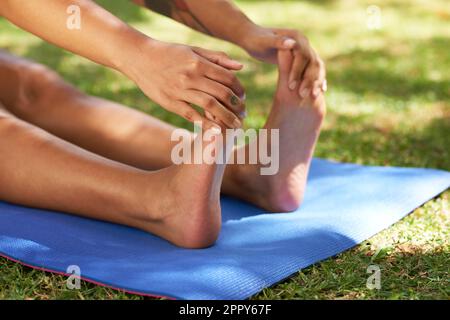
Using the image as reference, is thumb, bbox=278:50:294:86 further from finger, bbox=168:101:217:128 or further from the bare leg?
finger, bbox=168:101:217:128

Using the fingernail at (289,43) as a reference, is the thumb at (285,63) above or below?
below

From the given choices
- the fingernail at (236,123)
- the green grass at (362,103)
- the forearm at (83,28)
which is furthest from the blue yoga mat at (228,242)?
the forearm at (83,28)

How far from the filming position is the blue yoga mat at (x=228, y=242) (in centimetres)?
145

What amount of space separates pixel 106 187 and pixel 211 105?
0.39m

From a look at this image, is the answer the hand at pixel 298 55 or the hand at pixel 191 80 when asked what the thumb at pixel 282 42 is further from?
the hand at pixel 191 80

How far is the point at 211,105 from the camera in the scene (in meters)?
1.43

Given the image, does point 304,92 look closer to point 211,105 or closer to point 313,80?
point 313,80

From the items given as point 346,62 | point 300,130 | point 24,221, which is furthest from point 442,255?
point 346,62

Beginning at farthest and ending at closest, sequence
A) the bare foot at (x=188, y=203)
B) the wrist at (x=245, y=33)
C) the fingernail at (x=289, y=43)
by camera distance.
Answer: the wrist at (x=245, y=33) < the fingernail at (x=289, y=43) < the bare foot at (x=188, y=203)

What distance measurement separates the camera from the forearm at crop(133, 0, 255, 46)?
197 centimetres

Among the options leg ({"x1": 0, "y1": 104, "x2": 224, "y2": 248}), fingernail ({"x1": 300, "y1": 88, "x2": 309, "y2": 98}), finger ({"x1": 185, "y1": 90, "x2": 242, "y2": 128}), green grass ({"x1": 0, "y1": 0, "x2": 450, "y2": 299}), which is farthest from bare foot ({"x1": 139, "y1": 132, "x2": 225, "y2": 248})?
fingernail ({"x1": 300, "y1": 88, "x2": 309, "y2": 98})

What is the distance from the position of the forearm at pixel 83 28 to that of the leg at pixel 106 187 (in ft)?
0.88

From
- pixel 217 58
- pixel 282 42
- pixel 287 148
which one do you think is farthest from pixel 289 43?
pixel 217 58

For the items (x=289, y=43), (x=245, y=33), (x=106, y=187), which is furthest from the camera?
(x=245, y=33)
